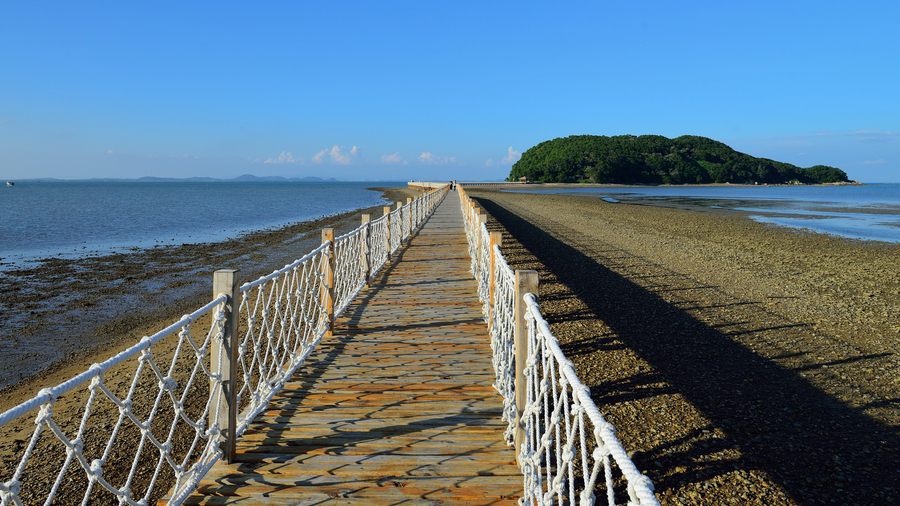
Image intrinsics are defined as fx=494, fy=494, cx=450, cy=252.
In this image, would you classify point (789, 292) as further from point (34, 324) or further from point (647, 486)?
point (34, 324)

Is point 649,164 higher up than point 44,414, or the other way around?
point 649,164

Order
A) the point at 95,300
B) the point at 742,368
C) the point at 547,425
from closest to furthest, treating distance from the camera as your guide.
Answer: the point at 547,425, the point at 742,368, the point at 95,300

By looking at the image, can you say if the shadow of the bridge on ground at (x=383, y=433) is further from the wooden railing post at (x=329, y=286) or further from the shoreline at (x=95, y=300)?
the shoreline at (x=95, y=300)

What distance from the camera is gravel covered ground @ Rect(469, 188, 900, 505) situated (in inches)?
139

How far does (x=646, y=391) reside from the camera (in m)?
4.87

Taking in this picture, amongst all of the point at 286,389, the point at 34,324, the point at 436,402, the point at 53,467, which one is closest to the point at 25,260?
the point at 34,324

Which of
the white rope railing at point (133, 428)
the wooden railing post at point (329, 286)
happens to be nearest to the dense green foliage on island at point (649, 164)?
the wooden railing post at point (329, 286)

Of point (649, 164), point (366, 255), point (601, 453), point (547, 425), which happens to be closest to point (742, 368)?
point (547, 425)

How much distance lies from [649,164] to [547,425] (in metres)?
133

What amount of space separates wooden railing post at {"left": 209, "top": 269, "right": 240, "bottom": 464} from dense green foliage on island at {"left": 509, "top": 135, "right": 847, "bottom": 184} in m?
112

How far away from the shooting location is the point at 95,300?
1063 centimetres

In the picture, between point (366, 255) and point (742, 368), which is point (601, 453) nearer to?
point (742, 368)

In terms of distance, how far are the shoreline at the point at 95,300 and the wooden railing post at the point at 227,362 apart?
180 inches

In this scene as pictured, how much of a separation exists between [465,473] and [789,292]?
9257mm
